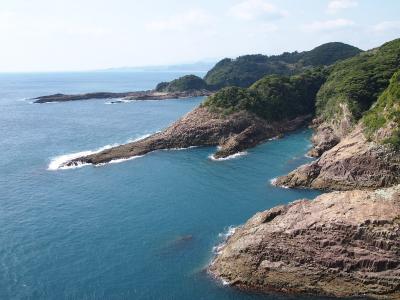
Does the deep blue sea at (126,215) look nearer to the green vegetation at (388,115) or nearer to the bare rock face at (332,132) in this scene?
the bare rock face at (332,132)

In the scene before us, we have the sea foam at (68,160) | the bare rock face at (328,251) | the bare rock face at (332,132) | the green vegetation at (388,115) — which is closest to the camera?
the bare rock face at (328,251)

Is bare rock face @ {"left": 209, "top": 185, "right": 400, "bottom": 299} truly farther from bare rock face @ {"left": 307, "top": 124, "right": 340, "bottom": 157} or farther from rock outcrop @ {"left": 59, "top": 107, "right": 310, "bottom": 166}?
rock outcrop @ {"left": 59, "top": 107, "right": 310, "bottom": 166}

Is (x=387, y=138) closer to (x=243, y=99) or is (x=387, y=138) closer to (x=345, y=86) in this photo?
(x=345, y=86)

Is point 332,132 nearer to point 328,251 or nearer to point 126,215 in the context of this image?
point 126,215

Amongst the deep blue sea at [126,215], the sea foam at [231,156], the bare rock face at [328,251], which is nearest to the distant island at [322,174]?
the bare rock face at [328,251]

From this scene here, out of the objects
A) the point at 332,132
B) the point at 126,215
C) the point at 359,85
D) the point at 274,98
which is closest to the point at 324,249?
the point at 126,215
